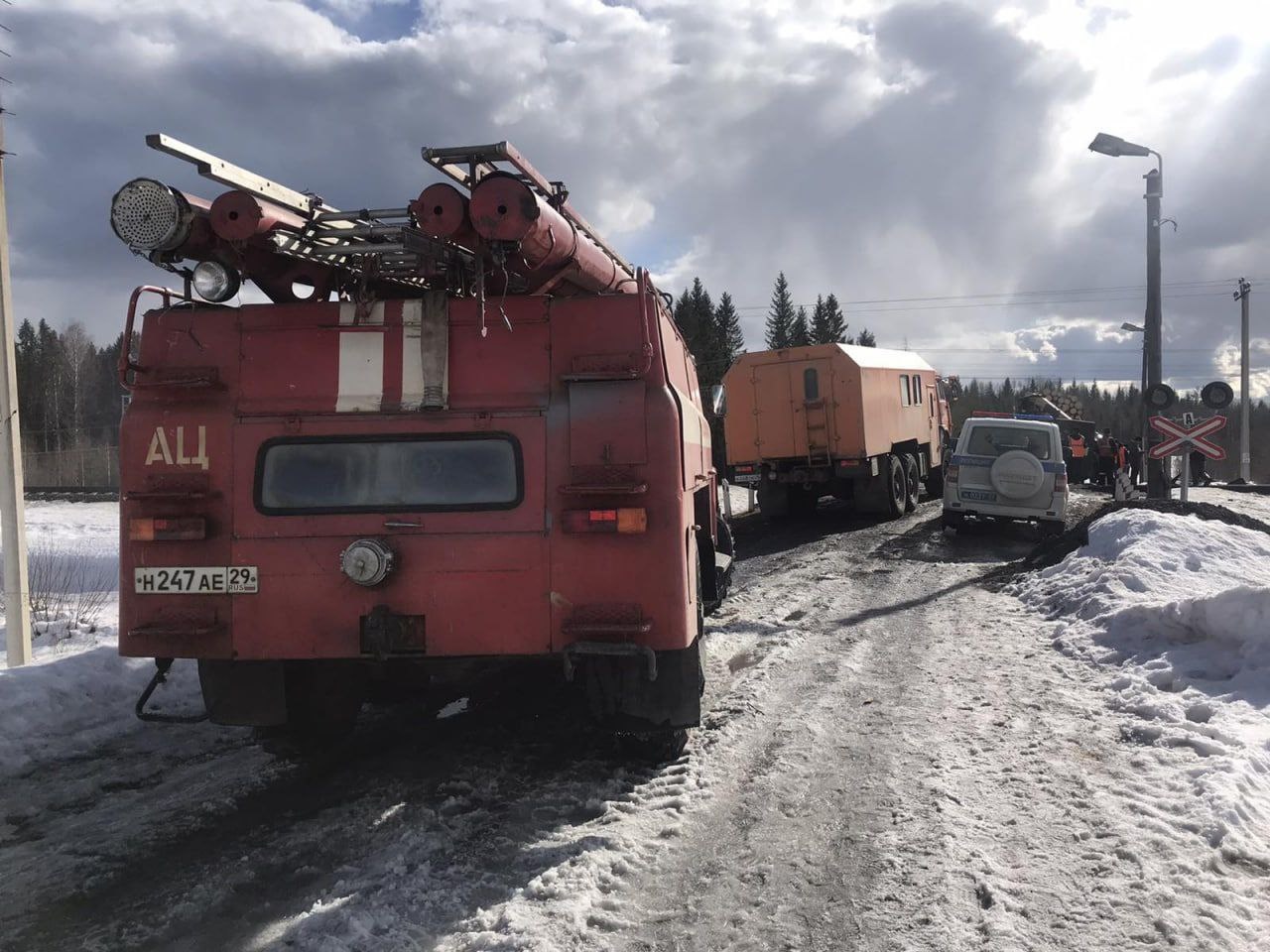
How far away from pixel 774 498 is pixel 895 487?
2.52 metres

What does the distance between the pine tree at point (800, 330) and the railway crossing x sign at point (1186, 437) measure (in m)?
58.3

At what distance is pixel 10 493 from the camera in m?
7.37

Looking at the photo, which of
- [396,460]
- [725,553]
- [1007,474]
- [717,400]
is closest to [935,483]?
[1007,474]

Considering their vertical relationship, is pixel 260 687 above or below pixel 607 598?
below

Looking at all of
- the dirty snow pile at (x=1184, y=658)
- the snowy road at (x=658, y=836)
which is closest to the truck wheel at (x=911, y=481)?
the dirty snow pile at (x=1184, y=658)

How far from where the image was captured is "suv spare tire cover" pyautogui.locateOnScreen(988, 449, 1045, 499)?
46.8ft

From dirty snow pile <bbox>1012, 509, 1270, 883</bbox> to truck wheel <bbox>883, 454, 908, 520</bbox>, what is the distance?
647 centimetres

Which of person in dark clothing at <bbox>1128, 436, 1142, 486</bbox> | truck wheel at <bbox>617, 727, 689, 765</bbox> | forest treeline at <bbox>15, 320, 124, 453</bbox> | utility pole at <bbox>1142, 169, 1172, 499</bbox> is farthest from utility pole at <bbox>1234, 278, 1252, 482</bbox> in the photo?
forest treeline at <bbox>15, 320, 124, 453</bbox>

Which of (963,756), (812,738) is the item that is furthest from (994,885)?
(812,738)

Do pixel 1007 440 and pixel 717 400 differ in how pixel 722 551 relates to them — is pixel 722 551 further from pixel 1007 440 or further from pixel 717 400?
pixel 1007 440

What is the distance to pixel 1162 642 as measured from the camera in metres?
7.15

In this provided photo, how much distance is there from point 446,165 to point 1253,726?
17.8 feet

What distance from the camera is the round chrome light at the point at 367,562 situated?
14.4 feet

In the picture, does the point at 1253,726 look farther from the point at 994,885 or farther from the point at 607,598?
the point at 607,598
